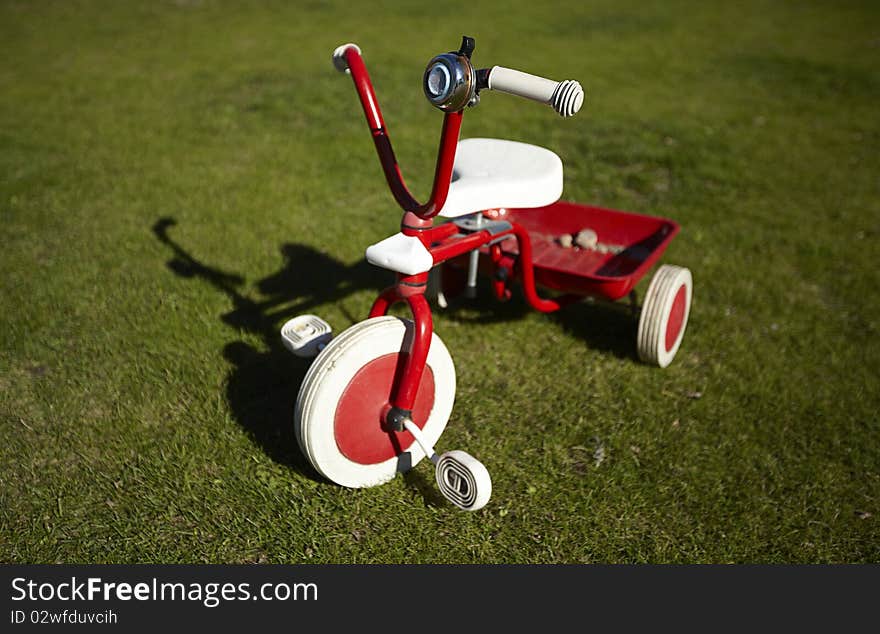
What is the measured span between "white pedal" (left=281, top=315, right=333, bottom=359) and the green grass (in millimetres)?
366

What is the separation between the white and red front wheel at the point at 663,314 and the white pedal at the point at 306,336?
4.22 ft

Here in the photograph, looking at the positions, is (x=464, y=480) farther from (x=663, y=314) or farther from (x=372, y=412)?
(x=663, y=314)

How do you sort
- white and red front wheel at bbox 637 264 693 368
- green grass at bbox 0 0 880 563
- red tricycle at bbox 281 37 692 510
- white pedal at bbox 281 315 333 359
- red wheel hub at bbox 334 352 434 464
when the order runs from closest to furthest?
red tricycle at bbox 281 37 692 510 → red wheel hub at bbox 334 352 434 464 → green grass at bbox 0 0 880 563 → white pedal at bbox 281 315 333 359 → white and red front wheel at bbox 637 264 693 368

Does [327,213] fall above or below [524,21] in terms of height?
below

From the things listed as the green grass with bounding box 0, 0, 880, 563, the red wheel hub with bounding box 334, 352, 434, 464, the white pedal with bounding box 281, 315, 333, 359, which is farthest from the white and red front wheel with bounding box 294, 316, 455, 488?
the white pedal with bounding box 281, 315, 333, 359

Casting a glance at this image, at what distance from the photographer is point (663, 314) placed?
2.96m

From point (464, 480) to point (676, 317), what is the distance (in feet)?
4.69

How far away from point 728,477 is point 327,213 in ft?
8.94

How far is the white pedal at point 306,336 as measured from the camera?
248cm

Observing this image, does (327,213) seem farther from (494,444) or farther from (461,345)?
(494,444)

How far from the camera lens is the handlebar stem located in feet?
6.44

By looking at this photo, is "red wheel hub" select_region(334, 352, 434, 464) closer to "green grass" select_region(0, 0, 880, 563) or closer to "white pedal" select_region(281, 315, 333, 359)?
"green grass" select_region(0, 0, 880, 563)

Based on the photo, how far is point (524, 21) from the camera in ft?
33.2

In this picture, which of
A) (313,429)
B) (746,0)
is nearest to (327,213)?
(313,429)
